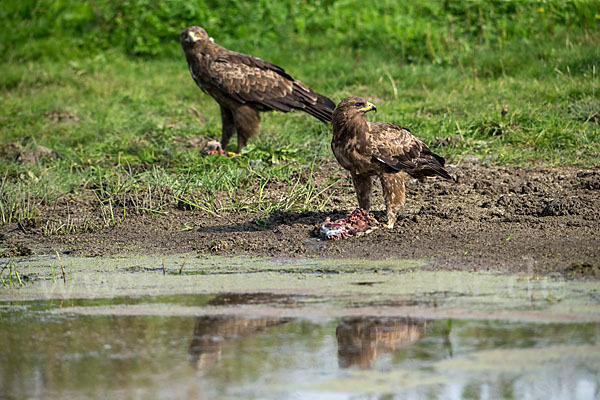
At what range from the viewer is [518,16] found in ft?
42.5

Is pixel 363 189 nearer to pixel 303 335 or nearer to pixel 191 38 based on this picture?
pixel 303 335

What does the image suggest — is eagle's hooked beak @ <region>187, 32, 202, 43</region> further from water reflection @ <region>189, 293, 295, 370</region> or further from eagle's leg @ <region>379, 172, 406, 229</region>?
water reflection @ <region>189, 293, 295, 370</region>

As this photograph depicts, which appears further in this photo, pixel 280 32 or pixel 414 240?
pixel 280 32

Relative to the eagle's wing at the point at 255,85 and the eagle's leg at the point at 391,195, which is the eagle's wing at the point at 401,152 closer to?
the eagle's leg at the point at 391,195

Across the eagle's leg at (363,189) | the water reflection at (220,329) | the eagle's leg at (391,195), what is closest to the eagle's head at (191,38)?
the eagle's leg at (363,189)

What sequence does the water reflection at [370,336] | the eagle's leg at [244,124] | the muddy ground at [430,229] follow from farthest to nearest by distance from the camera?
the eagle's leg at [244,124] < the muddy ground at [430,229] < the water reflection at [370,336]

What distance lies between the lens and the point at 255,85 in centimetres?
969

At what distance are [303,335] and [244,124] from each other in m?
5.77

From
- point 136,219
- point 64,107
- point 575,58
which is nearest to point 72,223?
point 136,219

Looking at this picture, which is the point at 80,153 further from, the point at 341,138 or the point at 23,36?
the point at 23,36

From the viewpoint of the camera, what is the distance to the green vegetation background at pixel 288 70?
27.8ft

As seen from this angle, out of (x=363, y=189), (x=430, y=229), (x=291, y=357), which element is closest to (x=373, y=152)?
(x=363, y=189)

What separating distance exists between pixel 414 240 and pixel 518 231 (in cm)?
75

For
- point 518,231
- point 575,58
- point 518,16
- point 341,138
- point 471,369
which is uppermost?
point 518,16
